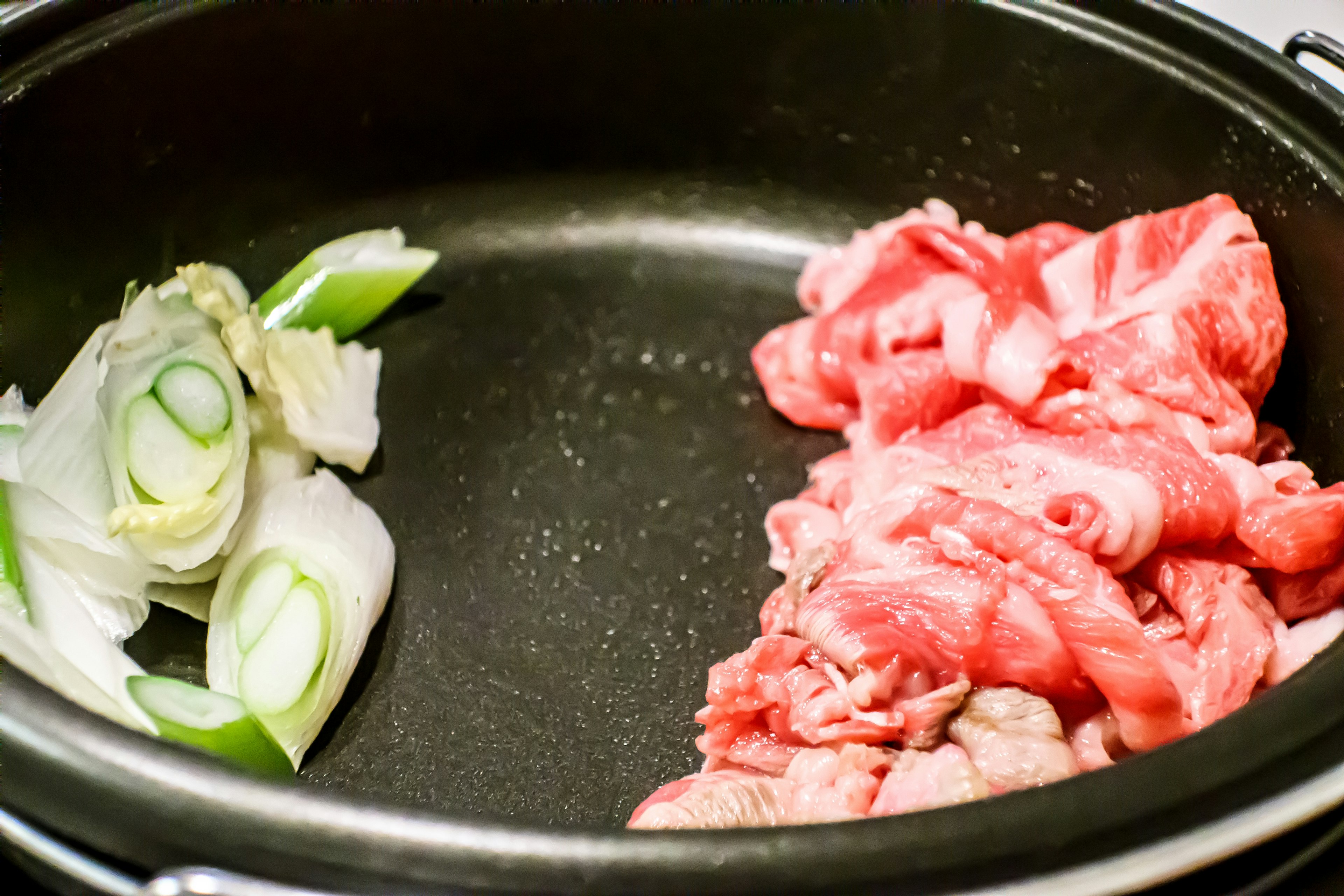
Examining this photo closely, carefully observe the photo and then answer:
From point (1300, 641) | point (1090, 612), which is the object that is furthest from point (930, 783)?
point (1300, 641)

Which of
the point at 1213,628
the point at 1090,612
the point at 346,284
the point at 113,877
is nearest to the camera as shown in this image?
the point at 113,877

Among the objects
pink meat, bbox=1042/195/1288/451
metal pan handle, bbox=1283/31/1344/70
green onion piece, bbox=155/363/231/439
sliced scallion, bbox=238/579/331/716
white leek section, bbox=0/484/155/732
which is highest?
metal pan handle, bbox=1283/31/1344/70

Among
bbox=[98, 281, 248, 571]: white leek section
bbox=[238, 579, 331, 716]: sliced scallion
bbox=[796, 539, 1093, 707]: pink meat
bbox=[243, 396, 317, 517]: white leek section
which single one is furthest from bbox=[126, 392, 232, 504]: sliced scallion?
bbox=[796, 539, 1093, 707]: pink meat

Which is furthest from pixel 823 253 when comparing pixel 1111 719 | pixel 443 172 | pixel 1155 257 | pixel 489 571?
pixel 1111 719

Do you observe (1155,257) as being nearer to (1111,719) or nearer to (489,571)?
(1111,719)

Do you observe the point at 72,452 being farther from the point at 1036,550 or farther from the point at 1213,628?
the point at 1213,628

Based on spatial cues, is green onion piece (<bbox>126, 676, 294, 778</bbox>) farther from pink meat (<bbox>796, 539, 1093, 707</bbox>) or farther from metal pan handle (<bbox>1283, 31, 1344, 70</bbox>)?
metal pan handle (<bbox>1283, 31, 1344, 70</bbox>)
